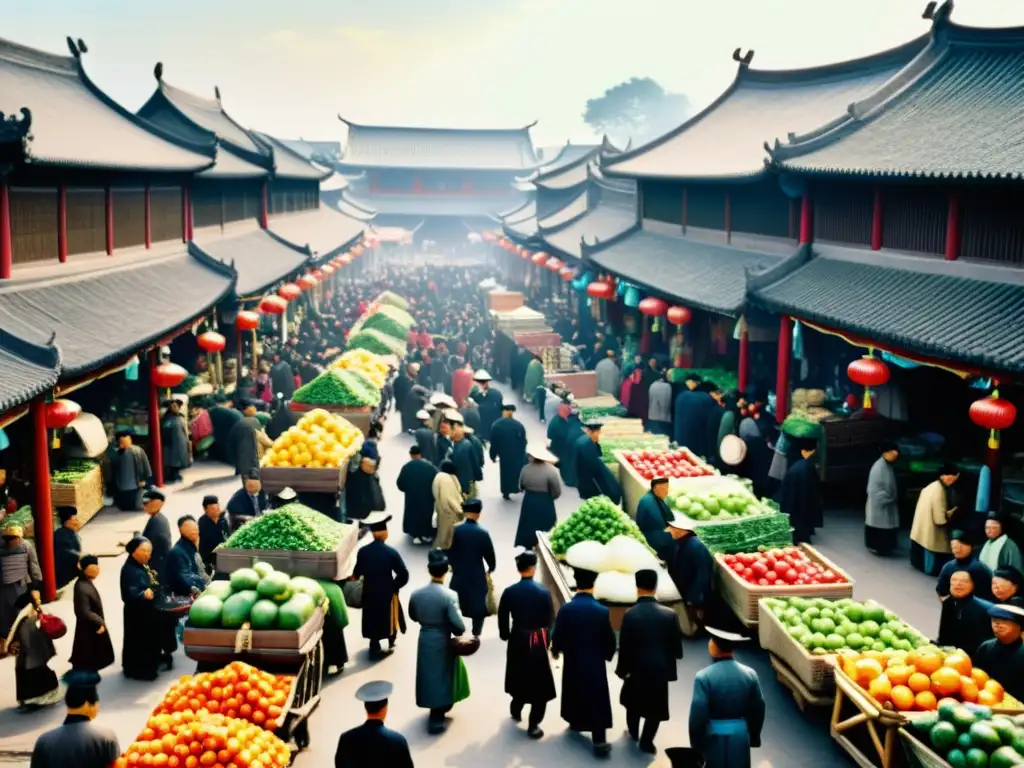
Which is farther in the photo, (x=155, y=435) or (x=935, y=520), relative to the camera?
(x=155, y=435)

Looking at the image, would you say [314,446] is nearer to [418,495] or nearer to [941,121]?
[418,495]

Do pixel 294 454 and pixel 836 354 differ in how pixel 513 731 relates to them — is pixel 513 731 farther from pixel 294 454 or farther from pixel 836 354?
pixel 836 354

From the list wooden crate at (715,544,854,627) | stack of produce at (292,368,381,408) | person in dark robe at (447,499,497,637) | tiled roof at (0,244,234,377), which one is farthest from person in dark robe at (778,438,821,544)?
tiled roof at (0,244,234,377)

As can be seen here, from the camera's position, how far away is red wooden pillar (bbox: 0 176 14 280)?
43.3 ft

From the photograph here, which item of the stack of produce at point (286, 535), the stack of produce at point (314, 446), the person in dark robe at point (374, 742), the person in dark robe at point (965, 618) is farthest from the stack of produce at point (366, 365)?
the person in dark robe at point (374, 742)

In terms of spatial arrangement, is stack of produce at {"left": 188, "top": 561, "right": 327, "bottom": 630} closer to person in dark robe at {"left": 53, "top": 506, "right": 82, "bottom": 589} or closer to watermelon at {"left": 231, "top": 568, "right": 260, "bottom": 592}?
watermelon at {"left": 231, "top": 568, "right": 260, "bottom": 592}

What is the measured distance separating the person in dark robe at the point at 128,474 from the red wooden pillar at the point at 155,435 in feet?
3.38

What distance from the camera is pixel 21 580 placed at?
10.7m

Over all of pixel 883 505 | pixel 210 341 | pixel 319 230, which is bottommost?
pixel 883 505

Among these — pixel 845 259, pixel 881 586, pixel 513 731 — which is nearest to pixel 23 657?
pixel 513 731

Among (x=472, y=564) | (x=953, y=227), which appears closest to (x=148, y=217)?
(x=472, y=564)

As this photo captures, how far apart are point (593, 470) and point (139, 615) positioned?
6.28 meters

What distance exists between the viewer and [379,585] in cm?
1060

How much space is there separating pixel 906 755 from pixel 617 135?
12432 centimetres
